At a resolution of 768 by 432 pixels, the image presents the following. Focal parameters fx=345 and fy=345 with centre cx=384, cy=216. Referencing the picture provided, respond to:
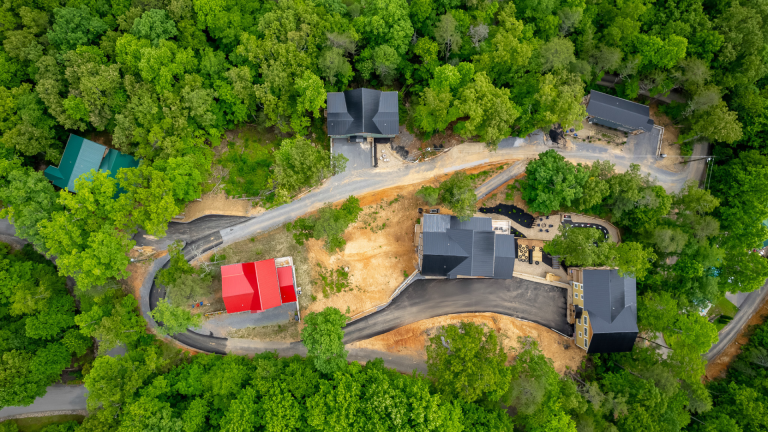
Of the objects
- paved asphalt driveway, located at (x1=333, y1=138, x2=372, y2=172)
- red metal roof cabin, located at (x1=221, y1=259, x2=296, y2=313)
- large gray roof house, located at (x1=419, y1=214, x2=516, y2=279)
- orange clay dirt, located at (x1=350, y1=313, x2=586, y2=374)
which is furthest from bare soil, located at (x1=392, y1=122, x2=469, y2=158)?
red metal roof cabin, located at (x1=221, y1=259, x2=296, y2=313)

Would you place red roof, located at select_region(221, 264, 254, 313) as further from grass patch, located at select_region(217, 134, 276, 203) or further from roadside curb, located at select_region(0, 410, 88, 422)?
roadside curb, located at select_region(0, 410, 88, 422)

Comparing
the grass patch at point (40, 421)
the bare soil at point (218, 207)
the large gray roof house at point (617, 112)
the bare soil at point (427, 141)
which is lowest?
the grass patch at point (40, 421)

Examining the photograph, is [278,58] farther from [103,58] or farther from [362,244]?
[362,244]

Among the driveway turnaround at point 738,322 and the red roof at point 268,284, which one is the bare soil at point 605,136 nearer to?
the driveway turnaround at point 738,322

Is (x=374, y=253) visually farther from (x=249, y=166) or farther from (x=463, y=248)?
(x=249, y=166)

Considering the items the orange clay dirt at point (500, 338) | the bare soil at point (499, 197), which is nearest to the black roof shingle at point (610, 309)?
the orange clay dirt at point (500, 338)

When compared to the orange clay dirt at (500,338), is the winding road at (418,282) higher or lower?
higher

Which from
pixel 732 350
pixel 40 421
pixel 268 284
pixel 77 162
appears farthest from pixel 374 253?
pixel 732 350

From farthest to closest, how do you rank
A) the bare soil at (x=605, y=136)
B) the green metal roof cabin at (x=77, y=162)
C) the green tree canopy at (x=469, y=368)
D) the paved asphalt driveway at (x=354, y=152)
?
the bare soil at (x=605, y=136) < the paved asphalt driveway at (x=354, y=152) < the green metal roof cabin at (x=77, y=162) < the green tree canopy at (x=469, y=368)

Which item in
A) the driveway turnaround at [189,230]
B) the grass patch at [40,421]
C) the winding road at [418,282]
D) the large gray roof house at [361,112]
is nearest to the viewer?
the grass patch at [40,421]
